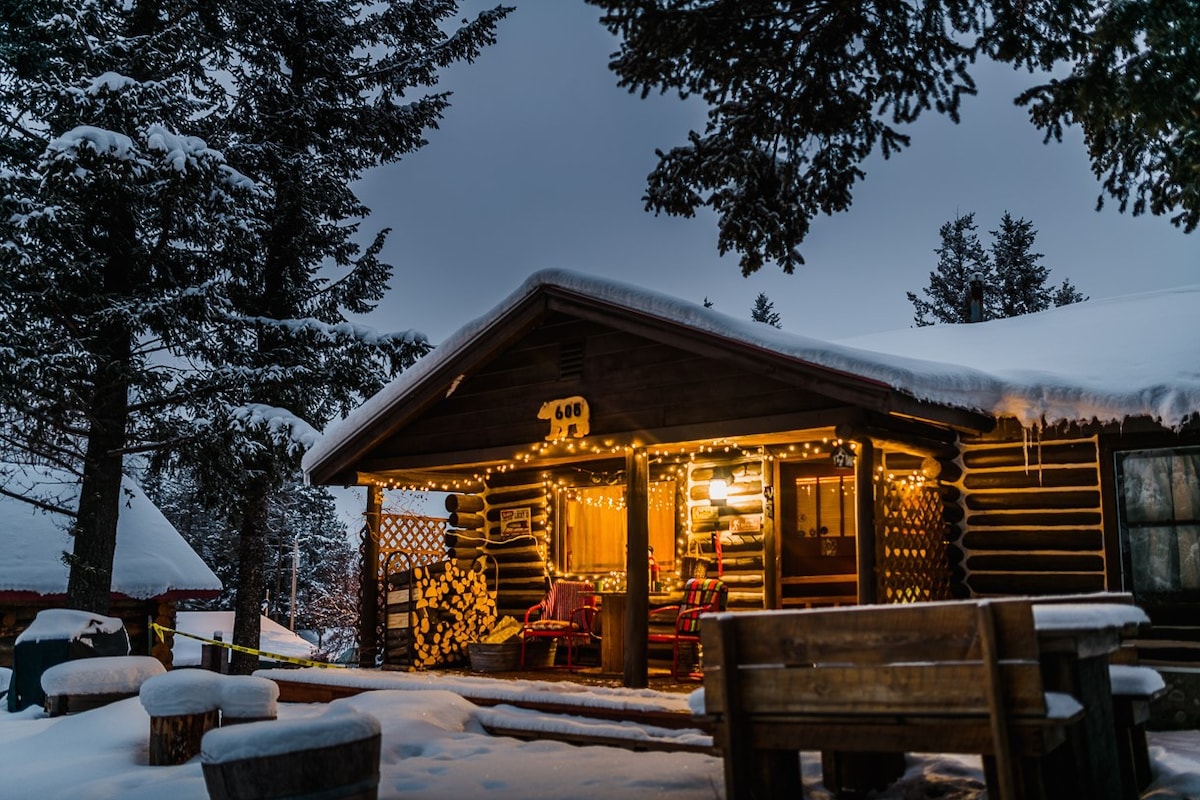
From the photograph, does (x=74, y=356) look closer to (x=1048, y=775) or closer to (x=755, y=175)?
(x=755, y=175)

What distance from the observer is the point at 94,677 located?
10125 millimetres

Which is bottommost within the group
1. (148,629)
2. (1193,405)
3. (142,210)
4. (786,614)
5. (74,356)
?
(148,629)

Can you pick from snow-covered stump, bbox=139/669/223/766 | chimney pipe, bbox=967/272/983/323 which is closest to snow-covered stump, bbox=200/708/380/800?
snow-covered stump, bbox=139/669/223/766

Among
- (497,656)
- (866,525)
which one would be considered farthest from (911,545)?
(497,656)

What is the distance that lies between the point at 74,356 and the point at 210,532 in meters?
32.6

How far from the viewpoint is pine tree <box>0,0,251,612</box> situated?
15.2m

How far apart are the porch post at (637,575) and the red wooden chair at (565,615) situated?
94.1 inches

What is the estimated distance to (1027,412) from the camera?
951 centimetres

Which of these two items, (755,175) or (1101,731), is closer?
(1101,731)

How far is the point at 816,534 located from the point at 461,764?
22.2 feet

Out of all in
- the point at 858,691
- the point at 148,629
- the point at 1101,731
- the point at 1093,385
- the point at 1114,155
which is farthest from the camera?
the point at 148,629

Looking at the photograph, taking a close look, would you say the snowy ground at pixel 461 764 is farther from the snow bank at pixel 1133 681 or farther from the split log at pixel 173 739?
the snow bank at pixel 1133 681

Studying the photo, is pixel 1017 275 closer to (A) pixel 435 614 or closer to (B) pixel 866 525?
(A) pixel 435 614

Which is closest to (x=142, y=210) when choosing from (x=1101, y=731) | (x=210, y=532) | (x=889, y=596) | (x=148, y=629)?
(x=148, y=629)
